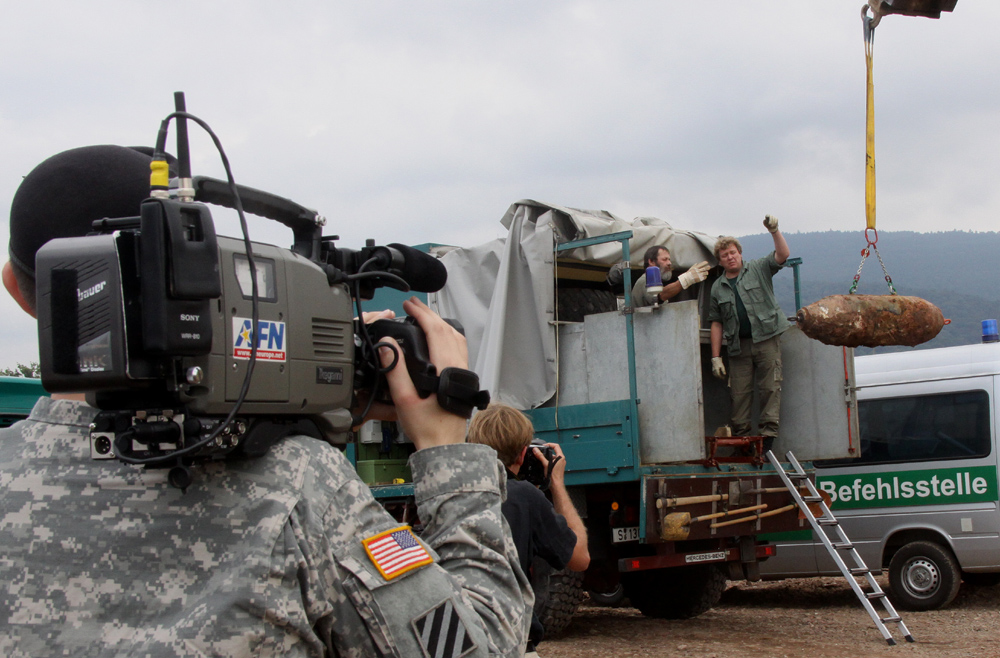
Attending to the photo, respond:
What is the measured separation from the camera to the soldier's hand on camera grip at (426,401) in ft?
5.10

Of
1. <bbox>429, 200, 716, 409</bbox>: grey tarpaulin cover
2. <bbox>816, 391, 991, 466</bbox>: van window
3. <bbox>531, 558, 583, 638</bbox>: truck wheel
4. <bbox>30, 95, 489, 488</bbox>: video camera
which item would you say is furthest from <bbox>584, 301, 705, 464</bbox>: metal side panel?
<bbox>30, 95, 489, 488</bbox>: video camera

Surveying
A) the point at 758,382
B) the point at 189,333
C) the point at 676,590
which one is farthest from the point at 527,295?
the point at 189,333

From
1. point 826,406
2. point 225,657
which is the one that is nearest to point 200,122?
point 225,657

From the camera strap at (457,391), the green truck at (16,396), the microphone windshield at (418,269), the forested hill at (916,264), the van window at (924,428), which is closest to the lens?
the camera strap at (457,391)

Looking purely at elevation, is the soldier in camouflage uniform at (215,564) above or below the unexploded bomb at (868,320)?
below

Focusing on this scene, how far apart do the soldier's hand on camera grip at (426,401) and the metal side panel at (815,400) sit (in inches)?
276

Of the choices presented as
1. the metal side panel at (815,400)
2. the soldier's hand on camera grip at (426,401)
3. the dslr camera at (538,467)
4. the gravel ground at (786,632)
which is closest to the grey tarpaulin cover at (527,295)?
the metal side panel at (815,400)

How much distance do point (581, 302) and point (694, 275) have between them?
967 mm

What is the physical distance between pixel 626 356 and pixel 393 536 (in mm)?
5982

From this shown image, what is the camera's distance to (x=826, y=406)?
26.8 ft

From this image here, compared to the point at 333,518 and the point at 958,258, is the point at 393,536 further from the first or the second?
the point at 958,258

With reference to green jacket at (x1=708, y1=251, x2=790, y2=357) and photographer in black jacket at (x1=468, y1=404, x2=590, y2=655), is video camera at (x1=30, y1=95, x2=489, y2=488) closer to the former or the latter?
photographer in black jacket at (x1=468, y1=404, x2=590, y2=655)

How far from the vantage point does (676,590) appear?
858cm

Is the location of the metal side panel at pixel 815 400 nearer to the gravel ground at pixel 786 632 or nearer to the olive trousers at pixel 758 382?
the olive trousers at pixel 758 382
